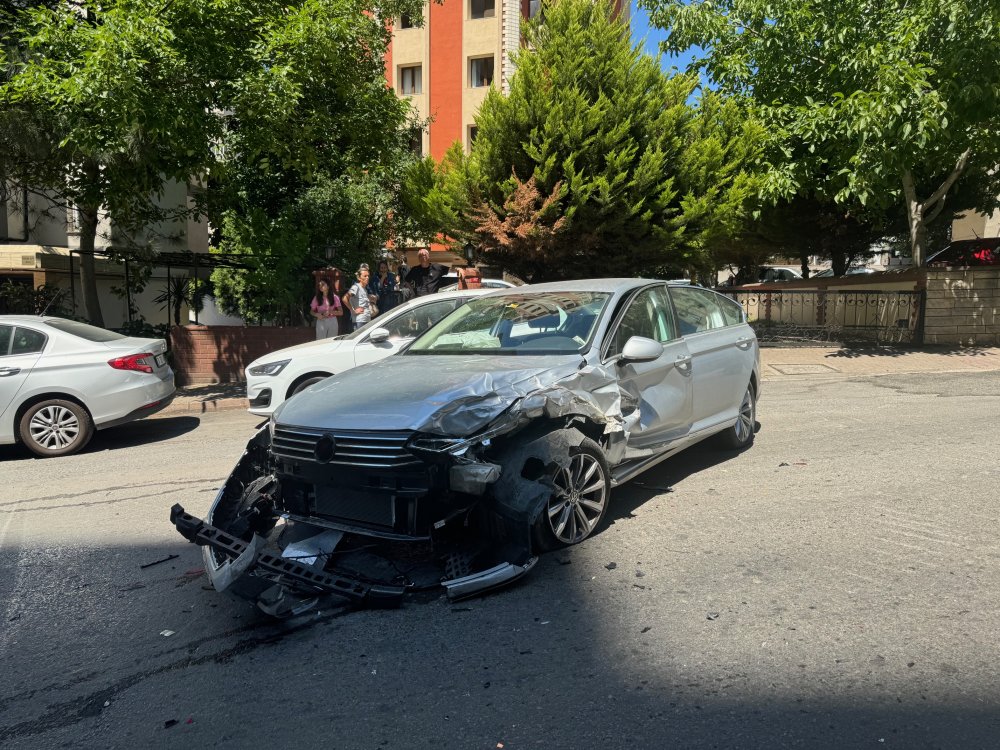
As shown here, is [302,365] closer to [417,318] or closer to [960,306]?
[417,318]

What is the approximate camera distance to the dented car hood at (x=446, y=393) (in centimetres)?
403

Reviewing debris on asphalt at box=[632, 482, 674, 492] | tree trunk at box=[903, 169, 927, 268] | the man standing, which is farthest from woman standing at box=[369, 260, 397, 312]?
tree trunk at box=[903, 169, 927, 268]

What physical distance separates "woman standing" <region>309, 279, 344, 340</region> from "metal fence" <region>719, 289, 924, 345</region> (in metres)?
8.43

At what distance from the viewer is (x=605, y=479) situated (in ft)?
15.5

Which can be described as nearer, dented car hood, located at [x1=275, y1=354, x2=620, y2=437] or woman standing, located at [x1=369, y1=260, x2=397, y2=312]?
dented car hood, located at [x1=275, y1=354, x2=620, y2=437]

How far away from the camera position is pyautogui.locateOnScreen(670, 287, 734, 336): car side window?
20.7ft

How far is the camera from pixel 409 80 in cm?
3444

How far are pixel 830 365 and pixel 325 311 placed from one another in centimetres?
895

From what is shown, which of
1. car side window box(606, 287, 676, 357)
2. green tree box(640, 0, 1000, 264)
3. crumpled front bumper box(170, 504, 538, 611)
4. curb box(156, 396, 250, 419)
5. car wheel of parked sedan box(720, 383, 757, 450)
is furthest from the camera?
green tree box(640, 0, 1000, 264)

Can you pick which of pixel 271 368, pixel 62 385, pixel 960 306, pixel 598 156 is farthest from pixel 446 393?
pixel 960 306

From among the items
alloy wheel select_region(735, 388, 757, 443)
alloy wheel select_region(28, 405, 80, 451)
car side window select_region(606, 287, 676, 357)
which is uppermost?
car side window select_region(606, 287, 676, 357)

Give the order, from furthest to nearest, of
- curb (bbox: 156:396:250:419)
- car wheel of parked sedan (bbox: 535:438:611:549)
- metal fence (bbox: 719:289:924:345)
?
metal fence (bbox: 719:289:924:345)
curb (bbox: 156:396:250:419)
car wheel of parked sedan (bbox: 535:438:611:549)

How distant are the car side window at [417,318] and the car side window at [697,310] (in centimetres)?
309

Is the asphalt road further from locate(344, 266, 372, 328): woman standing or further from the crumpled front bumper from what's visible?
locate(344, 266, 372, 328): woman standing
